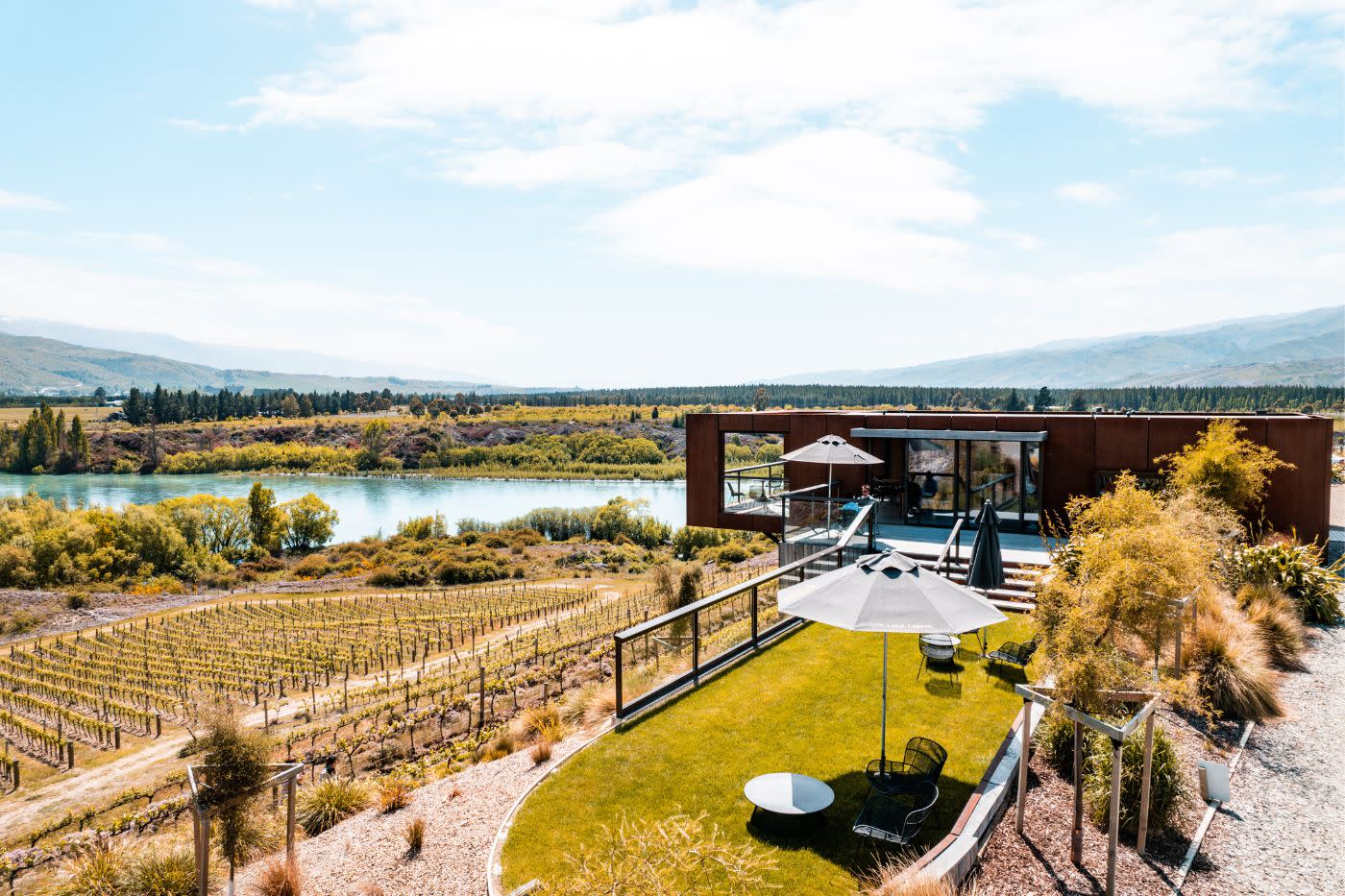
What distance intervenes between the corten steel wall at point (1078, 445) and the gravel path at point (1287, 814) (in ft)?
24.4

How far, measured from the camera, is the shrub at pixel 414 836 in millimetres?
6805

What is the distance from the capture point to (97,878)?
7.43 m

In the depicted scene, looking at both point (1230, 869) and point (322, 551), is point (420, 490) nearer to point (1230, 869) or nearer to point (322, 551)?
point (322, 551)

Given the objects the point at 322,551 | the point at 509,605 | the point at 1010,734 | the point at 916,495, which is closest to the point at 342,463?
the point at 322,551

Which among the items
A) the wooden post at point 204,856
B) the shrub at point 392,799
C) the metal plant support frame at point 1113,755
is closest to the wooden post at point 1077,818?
the metal plant support frame at point 1113,755

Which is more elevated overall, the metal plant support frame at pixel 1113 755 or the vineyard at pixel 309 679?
the metal plant support frame at pixel 1113 755

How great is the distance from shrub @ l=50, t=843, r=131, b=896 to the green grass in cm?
406

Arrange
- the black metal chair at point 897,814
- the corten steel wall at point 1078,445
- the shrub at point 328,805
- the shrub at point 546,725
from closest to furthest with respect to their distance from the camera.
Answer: the black metal chair at point 897,814 < the shrub at point 546,725 < the shrub at point 328,805 < the corten steel wall at point 1078,445

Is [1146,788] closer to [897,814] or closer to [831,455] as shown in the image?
[897,814]

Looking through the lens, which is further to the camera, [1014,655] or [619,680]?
[1014,655]

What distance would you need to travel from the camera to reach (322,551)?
6053cm

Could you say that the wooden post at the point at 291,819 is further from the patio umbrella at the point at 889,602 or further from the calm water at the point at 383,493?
the calm water at the point at 383,493

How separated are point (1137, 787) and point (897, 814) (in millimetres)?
2121

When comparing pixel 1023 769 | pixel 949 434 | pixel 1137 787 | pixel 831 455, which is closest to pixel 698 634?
pixel 831 455
